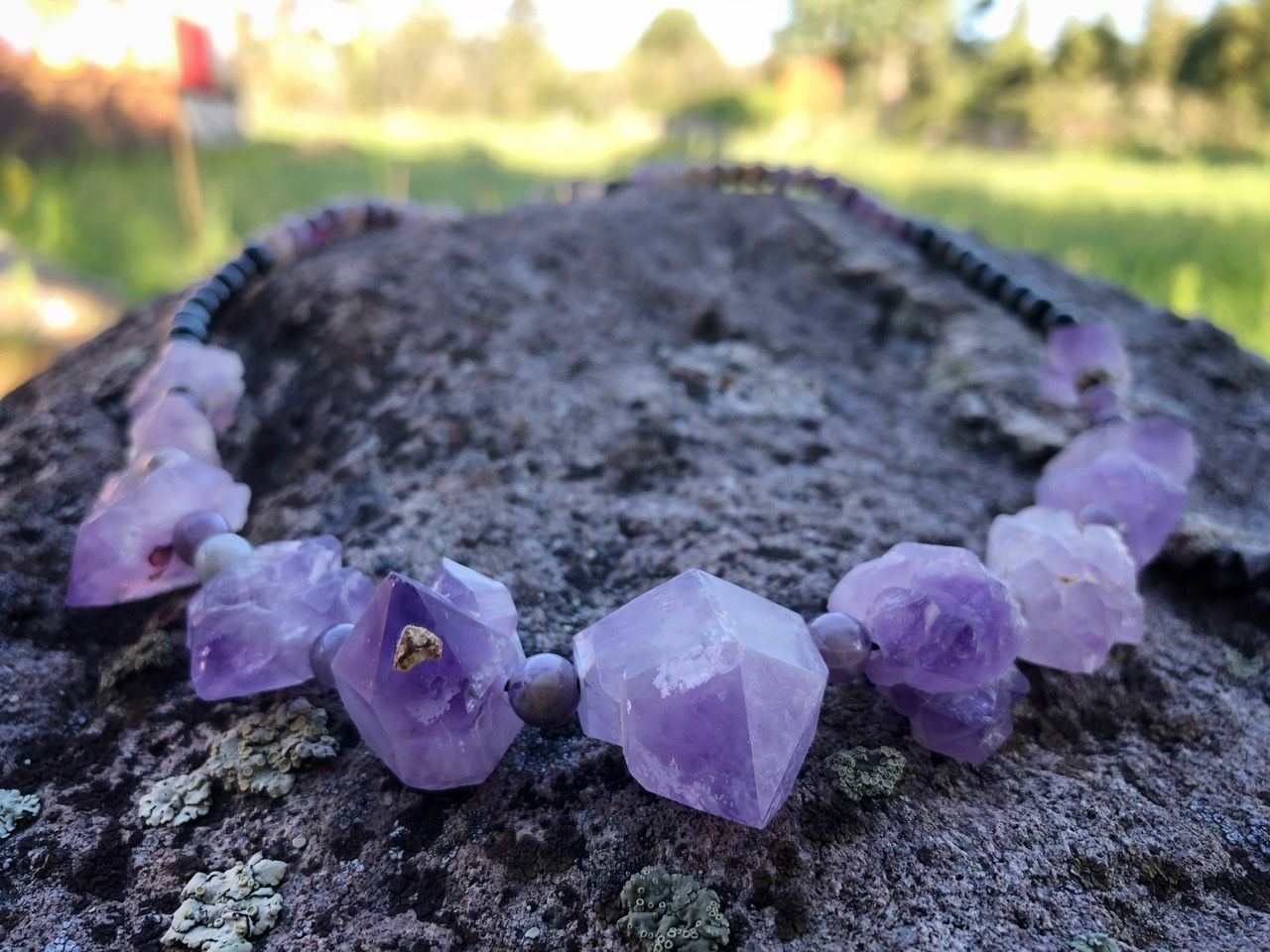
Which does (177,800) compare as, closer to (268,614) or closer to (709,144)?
(268,614)

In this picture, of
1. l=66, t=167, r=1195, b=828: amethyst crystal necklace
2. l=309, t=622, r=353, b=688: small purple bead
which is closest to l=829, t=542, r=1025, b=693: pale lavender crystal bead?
l=66, t=167, r=1195, b=828: amethyst crystal necklace

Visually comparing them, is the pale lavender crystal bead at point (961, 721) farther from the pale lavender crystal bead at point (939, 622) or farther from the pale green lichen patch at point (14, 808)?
the pale green lichen patch at point (14, 808)

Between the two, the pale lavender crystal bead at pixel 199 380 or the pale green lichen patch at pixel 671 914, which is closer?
the pale green lichen patch at pixel 671 914

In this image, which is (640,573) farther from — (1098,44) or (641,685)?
(1098,44)

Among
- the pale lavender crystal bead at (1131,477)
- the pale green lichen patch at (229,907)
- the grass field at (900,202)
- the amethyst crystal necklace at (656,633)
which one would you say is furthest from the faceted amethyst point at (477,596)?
the grass field at (900,202)

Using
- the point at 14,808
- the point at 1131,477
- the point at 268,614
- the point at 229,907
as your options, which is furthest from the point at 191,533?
the point at 1131,477

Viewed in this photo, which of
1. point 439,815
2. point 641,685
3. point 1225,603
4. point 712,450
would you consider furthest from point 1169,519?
point 439,815
